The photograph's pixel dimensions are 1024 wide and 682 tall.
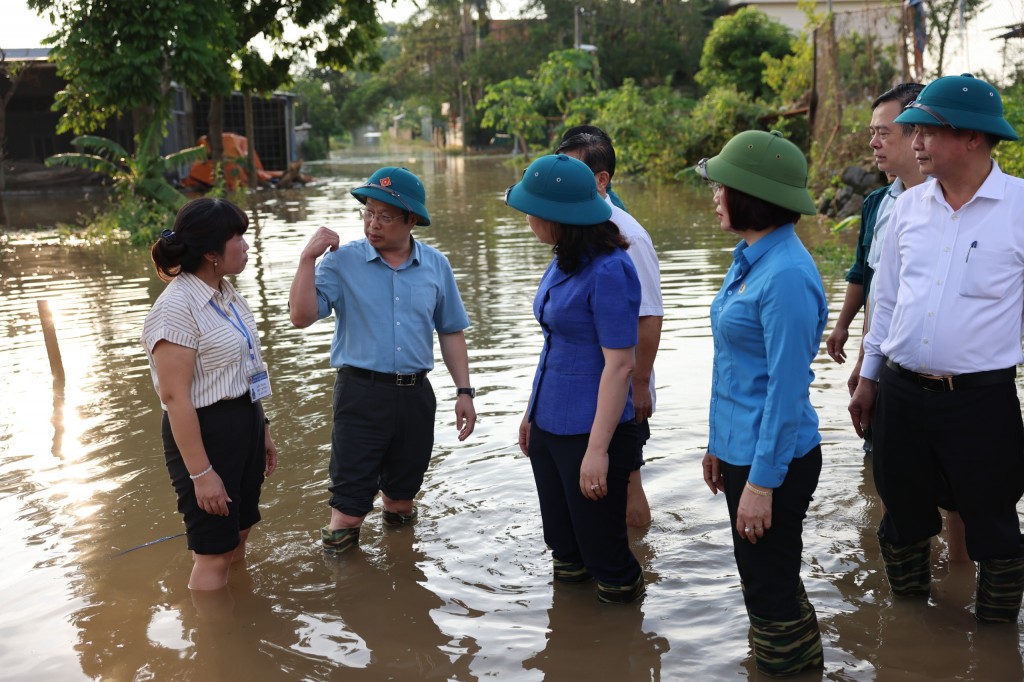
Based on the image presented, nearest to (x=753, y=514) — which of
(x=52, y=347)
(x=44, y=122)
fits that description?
(x=52, y=347)

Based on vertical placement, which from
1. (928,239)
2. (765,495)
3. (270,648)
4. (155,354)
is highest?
(928,239)

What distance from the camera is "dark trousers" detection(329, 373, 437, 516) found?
462 centimetres

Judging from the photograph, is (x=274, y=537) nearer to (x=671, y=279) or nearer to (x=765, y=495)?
(x=765, y=495)

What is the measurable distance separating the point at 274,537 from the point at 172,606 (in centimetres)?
78

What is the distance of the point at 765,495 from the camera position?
10.7 feet

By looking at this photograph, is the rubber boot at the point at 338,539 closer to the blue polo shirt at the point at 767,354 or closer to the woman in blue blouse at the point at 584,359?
the woman in blue blouse at the point at 584,359

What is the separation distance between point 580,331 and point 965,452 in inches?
55.8

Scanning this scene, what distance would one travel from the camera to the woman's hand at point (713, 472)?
3.58 meters

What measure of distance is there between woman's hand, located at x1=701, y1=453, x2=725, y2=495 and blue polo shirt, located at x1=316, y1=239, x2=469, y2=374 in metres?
1.56

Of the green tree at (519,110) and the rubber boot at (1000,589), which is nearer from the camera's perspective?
the rubber boot at (1000,589)

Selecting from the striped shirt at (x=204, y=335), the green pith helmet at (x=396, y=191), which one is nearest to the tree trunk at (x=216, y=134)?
the green pith helmet at (x=396, y=191)

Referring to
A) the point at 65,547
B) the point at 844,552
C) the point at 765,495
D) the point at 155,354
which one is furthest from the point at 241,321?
the point at 844,552

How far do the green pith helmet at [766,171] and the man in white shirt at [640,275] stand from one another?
0.92 metres

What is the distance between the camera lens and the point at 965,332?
3.54 metres
